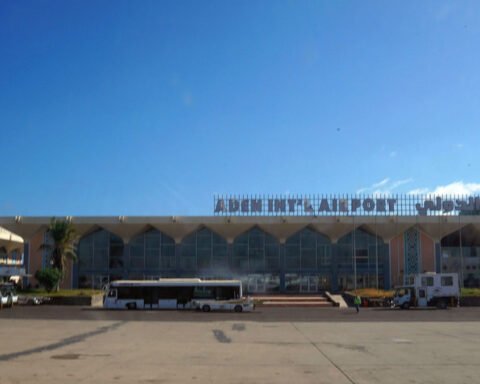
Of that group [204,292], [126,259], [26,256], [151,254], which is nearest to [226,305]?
[204,292]

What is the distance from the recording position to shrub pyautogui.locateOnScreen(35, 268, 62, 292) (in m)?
54.1

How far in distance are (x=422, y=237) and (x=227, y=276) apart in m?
23.6

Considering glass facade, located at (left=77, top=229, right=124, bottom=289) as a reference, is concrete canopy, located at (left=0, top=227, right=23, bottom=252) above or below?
above

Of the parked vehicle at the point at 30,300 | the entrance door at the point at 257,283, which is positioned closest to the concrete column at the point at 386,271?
the entrance door at the point at 257,283

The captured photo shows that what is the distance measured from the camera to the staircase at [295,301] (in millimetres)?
51031

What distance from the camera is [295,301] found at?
53906mm

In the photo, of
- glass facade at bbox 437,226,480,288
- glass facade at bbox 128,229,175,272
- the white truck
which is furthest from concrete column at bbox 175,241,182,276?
glass facade at bbox 437,226,480,288

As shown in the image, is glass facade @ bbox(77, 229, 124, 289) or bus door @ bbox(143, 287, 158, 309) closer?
bus door @ bbox(143, 287, 158, 309)

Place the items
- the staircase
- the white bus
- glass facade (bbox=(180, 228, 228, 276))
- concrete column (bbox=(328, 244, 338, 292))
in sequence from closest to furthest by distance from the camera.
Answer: the white bus, the staircase, concrete column (bbox=(328, 244, 338, 292)), glass facade (bbox=(180, 228, 228, 276))

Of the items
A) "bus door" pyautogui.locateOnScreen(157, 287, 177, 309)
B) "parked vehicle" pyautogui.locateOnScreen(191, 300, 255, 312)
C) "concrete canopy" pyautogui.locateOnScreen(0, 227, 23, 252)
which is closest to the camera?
"parked vehicle" pyautogui.locateOnScreen(191, 300, 255, 312)

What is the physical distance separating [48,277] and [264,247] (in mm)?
24444

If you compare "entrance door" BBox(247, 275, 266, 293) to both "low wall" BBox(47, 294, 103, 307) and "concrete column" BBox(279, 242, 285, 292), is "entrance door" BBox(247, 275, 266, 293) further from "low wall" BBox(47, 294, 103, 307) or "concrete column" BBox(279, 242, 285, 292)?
"low wall" BBox(47, 294, 103, 307)

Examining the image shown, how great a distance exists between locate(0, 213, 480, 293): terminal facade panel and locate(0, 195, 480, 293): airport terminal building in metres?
0.12

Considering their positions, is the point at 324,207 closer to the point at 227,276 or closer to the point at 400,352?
the point at 227,276
